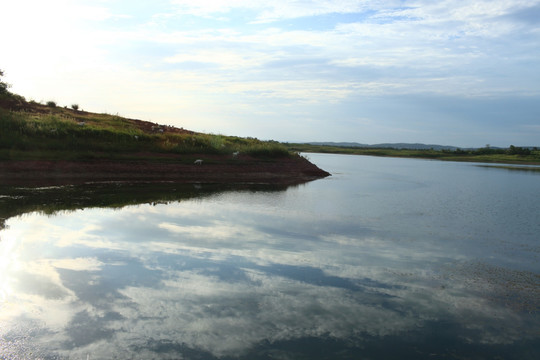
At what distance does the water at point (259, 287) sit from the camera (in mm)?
6875

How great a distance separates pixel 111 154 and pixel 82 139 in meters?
2.83

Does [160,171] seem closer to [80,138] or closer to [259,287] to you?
[80,138]

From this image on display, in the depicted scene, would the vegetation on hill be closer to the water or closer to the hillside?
the hillside

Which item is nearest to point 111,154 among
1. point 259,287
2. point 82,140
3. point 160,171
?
point 82,140

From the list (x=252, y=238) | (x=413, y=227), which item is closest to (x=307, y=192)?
(x=413, y=227)

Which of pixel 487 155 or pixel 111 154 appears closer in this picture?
pixel 111 154

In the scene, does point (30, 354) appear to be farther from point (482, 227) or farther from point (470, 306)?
point (482, 227)

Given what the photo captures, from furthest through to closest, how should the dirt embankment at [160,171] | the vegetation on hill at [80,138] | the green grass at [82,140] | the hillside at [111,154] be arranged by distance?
the vegetation on hill at [80,138]
the green grass at [82,140]
the hillside at [111,154]
the dirt embankment at [160,171]

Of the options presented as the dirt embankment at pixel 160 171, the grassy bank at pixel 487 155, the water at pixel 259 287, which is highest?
the grassy bank at pixel 487 155

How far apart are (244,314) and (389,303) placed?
133 inches

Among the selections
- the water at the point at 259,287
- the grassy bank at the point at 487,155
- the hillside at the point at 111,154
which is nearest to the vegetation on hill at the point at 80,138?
the hillside at the point at 111,154

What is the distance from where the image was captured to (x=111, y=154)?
105 feet

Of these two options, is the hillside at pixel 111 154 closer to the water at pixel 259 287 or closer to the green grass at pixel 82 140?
the green grass at pixel 82 140

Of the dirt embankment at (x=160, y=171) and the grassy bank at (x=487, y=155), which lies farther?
the grassy bank at (x=487, y=155)
